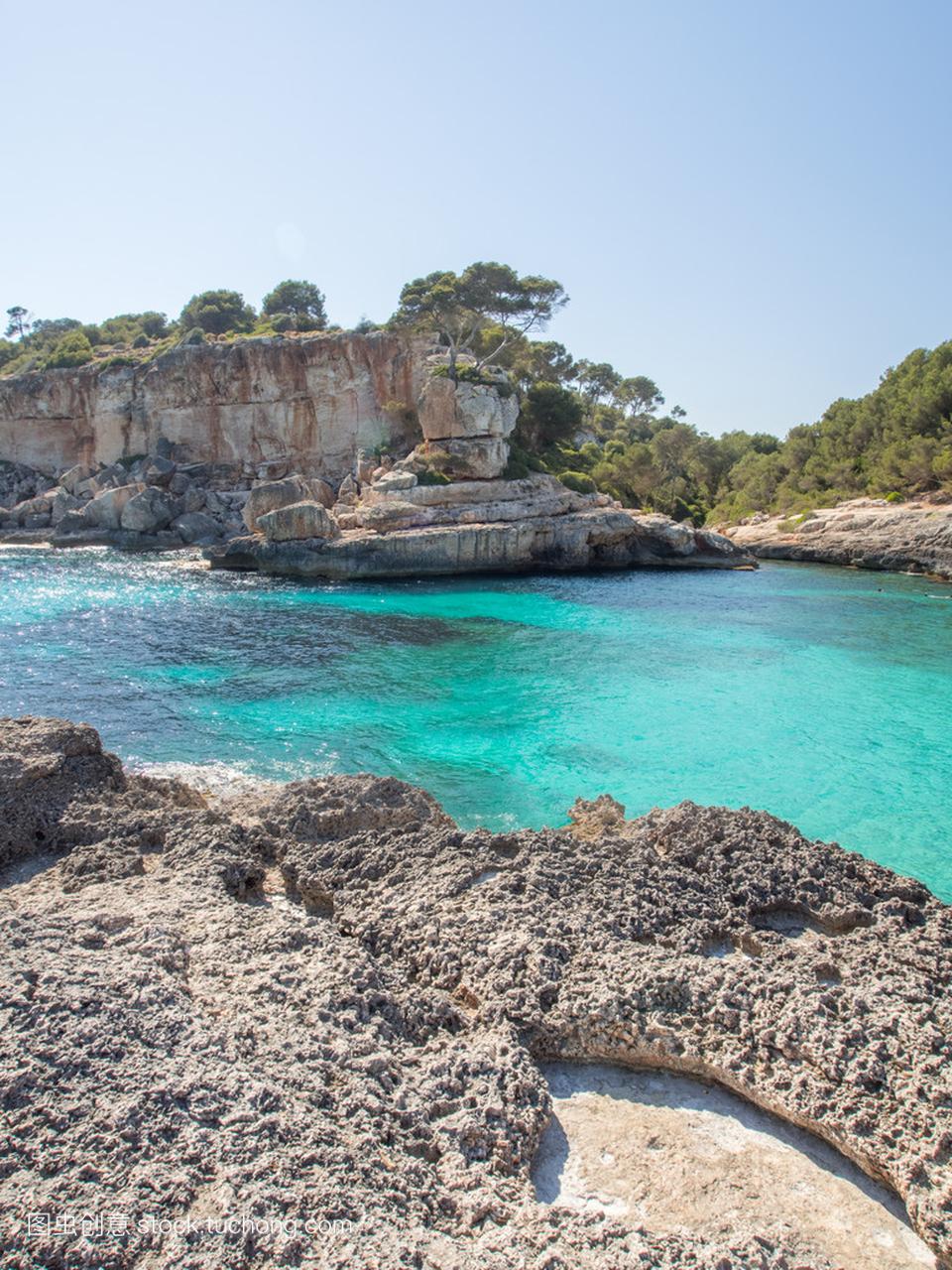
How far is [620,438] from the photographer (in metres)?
63.5

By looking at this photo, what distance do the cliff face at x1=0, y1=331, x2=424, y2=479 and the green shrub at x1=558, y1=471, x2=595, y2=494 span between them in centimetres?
1024

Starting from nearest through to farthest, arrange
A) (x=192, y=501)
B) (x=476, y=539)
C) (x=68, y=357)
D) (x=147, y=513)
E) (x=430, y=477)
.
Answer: (x=476, y=539)
(x=430, y=477)
(x=147, y=513)
(x=192, y=501)
(x=68, y=357)

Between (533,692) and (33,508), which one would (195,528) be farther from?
(533,692)

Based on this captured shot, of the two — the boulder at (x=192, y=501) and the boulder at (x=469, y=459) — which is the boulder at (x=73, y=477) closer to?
the boulder at (x=192, y=501)

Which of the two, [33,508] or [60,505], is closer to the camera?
[60,505]

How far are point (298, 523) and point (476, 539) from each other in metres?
7.22

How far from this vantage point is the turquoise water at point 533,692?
10.0 meters

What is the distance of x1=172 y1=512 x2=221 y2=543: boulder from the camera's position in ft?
126

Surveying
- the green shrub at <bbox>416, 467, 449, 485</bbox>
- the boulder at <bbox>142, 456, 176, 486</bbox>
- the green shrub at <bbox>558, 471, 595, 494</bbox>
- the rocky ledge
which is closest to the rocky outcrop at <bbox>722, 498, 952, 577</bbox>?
the green shrub at <bbox>558, 471, 595, 494</bbox>

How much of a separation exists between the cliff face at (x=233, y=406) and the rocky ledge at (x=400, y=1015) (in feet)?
124

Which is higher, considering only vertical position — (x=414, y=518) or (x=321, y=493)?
(x=321, y=493)

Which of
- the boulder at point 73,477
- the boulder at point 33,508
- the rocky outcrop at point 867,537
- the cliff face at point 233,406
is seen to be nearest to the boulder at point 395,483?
the cliff face at point 233,406

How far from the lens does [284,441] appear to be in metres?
44.5

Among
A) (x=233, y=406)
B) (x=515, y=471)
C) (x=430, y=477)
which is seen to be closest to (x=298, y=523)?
(x=430, y=477)
